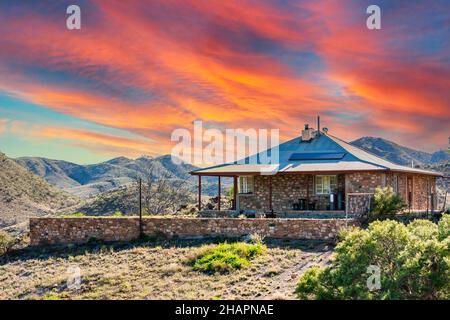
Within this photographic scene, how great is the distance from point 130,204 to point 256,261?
33910mm

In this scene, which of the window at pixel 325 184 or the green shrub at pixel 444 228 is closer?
the green shrub at pixel 444 228

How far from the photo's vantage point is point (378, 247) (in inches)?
409

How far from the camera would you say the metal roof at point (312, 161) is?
81.8 feet

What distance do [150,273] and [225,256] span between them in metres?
2.54

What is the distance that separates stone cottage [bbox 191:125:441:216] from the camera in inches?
965

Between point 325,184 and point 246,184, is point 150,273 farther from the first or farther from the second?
point 325,184

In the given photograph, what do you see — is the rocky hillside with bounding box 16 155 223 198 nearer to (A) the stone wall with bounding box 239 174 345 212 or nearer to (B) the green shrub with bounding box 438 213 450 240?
(A) the stone wall with bounding box 239 174 345 212

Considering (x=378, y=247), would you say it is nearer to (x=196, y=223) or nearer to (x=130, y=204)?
(x=196, y=223)

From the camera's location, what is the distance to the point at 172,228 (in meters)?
21.8

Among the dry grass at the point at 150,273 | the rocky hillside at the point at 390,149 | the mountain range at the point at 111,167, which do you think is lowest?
the dry grass at the point at 150,273

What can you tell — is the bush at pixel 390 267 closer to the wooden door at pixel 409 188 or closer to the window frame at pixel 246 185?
the window frame at pixel 246 185

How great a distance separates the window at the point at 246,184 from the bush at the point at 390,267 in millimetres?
16734

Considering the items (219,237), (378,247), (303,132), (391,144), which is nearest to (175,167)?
(391,144)

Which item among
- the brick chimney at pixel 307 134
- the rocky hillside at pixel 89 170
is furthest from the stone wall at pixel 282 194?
the rocky hillside at pixel 89 170
